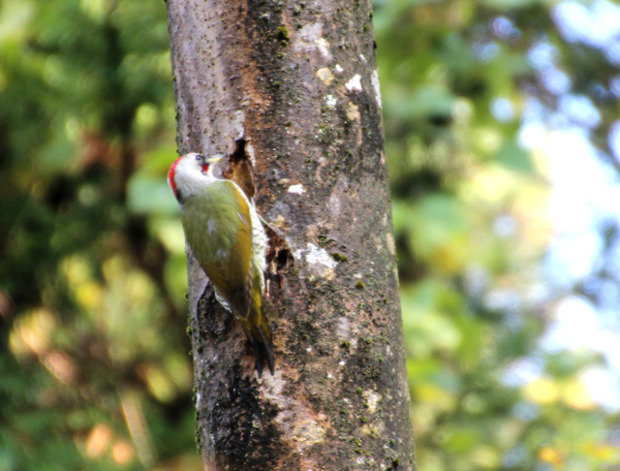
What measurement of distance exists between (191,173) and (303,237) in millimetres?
711

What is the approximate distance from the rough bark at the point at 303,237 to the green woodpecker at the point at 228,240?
0.05 meters

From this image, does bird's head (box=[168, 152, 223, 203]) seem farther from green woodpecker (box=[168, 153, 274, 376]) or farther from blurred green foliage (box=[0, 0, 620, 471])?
blurred green foliage (box=[0, 0, 620, 471])

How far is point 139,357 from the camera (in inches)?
172

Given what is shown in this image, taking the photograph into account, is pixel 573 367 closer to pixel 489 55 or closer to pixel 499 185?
pixel 499 185

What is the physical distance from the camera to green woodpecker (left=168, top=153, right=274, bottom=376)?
72.0 inches

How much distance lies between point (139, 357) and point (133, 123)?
1406 mm

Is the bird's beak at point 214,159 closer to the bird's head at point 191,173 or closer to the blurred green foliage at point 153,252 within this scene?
the bird's head at point 191,173

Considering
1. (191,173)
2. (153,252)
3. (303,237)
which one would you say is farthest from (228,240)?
(153,252)

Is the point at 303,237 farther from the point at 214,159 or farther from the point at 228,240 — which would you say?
the point at 228,240

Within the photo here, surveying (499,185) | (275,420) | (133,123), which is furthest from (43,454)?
(499,185)

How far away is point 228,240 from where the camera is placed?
93.0 inches

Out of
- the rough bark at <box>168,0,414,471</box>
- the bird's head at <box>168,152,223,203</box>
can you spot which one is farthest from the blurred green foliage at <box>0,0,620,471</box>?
the rough bark at <box>168,0,414,471</box>

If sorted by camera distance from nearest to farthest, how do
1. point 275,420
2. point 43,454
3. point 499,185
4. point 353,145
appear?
1. point 275,420
2. point 353,145
3. point 43,454
4. point 499,185

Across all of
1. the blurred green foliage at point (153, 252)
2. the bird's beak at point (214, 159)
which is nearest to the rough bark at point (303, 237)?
the bird's beak at point (214, 159)
